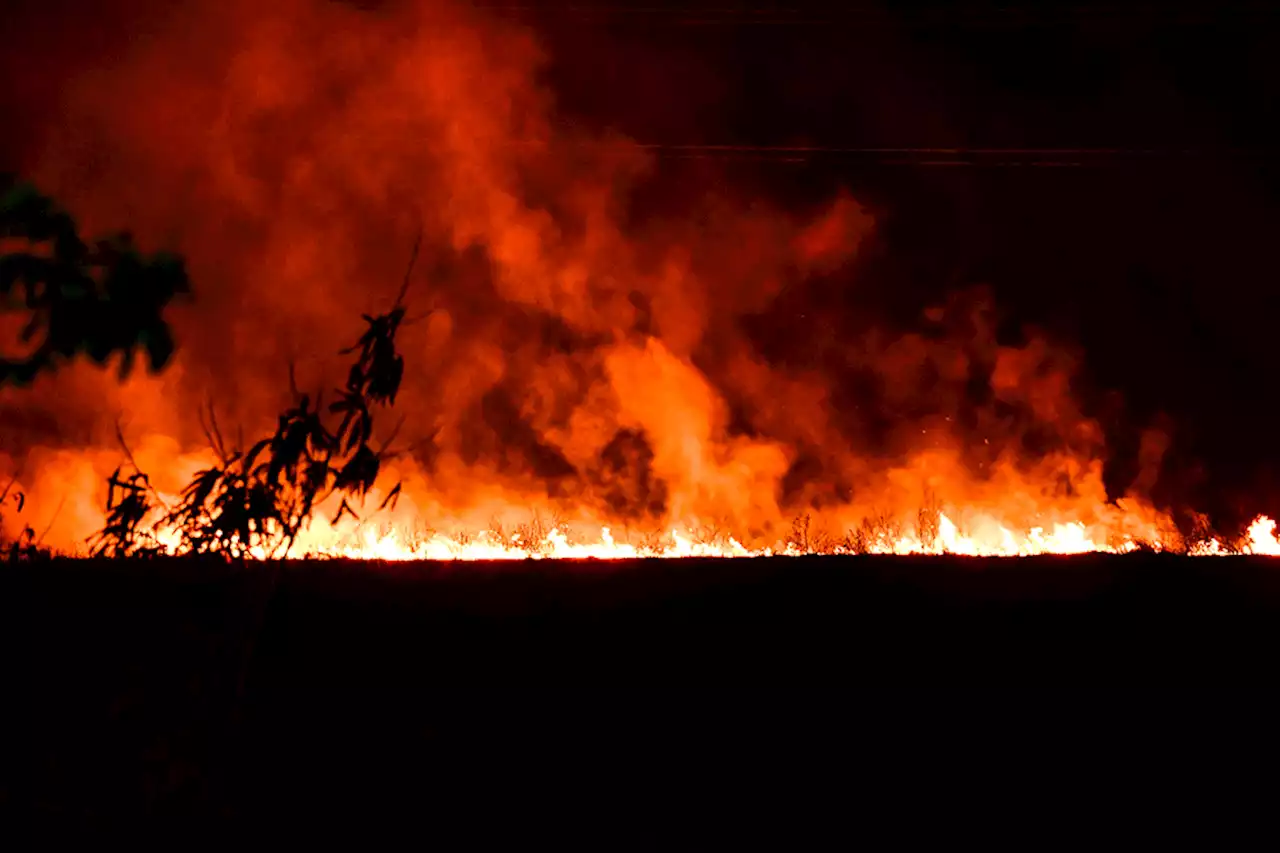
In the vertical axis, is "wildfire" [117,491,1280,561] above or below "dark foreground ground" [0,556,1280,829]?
above

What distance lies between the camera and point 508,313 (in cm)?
964

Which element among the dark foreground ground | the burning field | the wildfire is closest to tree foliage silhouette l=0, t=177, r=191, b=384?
the dark foreground ground

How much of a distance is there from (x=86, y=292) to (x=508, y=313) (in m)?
6.74

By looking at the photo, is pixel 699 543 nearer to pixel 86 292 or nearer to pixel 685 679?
pixel 685 679

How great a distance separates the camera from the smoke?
9.42 meters

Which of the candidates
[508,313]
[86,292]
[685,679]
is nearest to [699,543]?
[685,679]

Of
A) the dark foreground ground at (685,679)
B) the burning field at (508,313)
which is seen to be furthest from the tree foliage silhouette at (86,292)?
the burning field at (508,313)

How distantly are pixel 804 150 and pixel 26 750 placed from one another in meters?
7.40

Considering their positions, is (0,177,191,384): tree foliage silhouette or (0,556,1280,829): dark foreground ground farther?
(0,556,1280,829): dark foreground ground

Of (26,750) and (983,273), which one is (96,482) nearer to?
(26,750)

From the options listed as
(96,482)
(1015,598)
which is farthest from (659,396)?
(96,482)

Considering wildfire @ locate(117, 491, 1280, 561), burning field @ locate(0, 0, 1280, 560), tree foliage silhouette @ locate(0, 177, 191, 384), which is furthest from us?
burning field @ locate(0, 0, 1280, 560)

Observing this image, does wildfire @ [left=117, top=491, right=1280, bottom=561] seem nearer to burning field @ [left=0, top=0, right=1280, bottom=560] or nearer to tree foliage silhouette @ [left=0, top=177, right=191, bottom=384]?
burning field @ [left=0, top=0, right=1280, bottom=560]

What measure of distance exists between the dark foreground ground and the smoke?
286cm
